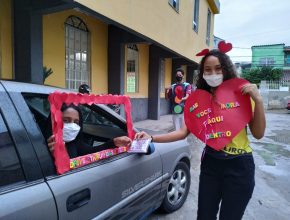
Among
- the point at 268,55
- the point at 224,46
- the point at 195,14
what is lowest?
the point at 224,46

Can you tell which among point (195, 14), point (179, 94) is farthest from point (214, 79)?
point (195, 14)

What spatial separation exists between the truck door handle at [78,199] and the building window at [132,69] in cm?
897

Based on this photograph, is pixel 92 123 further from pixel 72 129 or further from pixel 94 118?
pixel 72 129

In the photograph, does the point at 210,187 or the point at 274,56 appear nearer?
the point at 210,187

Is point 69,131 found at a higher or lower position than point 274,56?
lower

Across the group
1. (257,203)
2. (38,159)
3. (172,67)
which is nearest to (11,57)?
(38,159)

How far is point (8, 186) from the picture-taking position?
4.96ft

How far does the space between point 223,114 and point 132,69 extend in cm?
934

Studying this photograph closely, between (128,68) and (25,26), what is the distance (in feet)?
18.7

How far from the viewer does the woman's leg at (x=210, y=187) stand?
6.81ft

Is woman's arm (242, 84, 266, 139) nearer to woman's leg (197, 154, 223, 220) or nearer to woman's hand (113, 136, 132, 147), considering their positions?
woman's leg (197, 154, 223, 220)

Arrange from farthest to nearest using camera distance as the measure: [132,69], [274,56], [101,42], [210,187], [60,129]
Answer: [274,56] < [132,69] < [101,42] < [210,187] < [60,129]

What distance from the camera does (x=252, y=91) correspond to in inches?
73.8

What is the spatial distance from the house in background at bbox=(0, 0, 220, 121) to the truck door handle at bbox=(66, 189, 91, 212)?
13.0 ft
